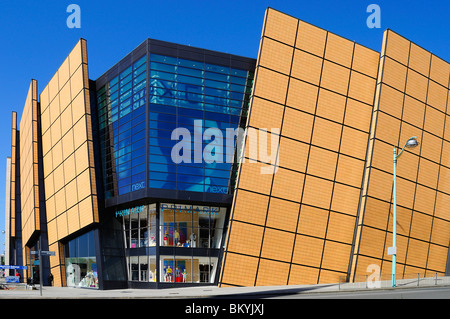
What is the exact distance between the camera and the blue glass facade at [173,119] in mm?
35250

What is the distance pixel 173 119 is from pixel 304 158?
10.1m

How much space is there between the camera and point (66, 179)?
142 ft

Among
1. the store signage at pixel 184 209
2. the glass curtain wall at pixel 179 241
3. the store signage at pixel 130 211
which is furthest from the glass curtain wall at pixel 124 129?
the glass curtain wall at pixel 179 241

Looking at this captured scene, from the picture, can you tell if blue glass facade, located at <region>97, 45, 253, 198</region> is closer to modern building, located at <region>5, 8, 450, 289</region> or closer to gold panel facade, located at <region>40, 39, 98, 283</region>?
modern building, located at <region>5, 8, 450, 289</region>

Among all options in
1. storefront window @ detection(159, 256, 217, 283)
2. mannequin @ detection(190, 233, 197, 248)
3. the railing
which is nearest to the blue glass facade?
mannequin @ detection(190, 233, 197, 248)

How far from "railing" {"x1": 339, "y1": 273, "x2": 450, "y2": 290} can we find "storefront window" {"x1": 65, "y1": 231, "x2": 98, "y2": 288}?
1988 centimetres

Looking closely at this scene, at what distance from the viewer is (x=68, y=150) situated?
141 feet

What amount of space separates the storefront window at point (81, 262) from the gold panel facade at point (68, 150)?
3.39 ft

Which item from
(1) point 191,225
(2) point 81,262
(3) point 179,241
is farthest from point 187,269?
(2) point 81,262

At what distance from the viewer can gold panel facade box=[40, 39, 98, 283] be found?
39.3m

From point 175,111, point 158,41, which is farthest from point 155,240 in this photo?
point 158,41

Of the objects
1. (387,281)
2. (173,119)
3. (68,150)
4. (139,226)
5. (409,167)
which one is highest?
(173,119)

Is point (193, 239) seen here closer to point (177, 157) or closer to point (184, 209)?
point (184, 209)

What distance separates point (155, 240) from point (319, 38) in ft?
64.2
